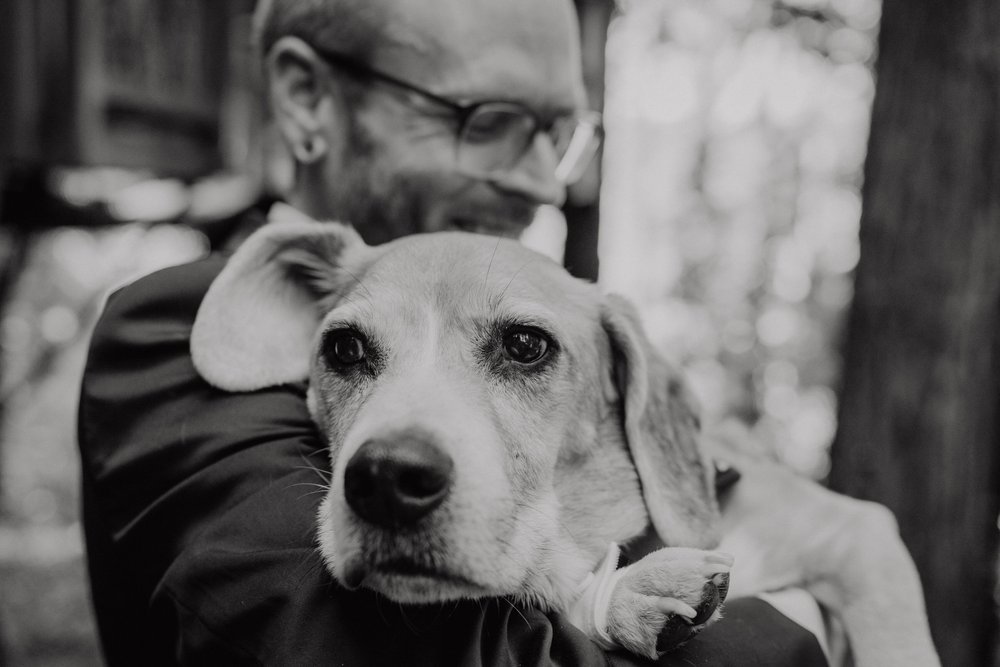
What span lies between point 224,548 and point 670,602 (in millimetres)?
919

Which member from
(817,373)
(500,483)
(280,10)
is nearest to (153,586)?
(500,483)

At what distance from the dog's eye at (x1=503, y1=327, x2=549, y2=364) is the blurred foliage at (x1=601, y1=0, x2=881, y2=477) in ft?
20.2

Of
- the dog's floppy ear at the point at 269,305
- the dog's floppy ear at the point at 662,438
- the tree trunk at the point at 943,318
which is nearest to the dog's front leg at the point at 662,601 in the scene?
the dog's floppy ear at the point at 662,438

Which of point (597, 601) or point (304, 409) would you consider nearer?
point (597, 601)

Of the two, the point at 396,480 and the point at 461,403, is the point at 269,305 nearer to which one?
the point at 461,403

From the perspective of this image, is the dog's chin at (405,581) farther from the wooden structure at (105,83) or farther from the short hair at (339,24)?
the wooden structure at (105,83)

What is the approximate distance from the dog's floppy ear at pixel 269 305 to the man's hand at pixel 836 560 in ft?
4.58

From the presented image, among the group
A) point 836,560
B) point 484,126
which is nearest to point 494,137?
point 484,126

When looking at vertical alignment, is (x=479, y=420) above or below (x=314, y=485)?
above

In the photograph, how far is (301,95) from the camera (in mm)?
2748

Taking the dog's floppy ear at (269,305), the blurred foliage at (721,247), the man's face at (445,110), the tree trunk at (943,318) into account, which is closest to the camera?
the dog's floppy ear at (269,305)

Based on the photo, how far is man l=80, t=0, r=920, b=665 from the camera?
1.63m

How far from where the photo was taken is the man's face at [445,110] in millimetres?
2535

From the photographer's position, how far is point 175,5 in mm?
5730
